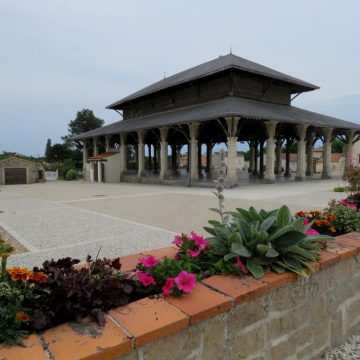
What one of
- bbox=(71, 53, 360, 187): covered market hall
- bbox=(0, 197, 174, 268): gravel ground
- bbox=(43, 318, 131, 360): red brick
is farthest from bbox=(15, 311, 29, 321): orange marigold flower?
bbox=(71, 53, 360, 187): covered market hall

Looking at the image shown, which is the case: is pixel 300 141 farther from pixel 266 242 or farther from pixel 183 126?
pixel 266 242

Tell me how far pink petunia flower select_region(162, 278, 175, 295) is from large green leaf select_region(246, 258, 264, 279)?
1.86 feet

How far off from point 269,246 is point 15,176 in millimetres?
32635

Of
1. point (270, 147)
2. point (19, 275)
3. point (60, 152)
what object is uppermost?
point (60, 152)

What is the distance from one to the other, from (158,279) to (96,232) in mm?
4897

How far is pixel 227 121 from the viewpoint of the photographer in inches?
660

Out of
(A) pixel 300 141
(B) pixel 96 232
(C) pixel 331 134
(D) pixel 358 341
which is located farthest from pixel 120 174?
(D) pixel 358 341

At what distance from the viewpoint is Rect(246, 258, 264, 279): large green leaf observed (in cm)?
194

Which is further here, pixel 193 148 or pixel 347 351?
pixel 193 148

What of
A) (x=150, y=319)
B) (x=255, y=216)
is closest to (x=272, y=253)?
(x=255, y=216)

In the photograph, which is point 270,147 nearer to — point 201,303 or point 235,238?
point 235,238

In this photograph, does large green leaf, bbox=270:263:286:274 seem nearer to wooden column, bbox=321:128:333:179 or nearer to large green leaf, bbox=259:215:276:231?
large green leaf, bbox=259:215:276:231

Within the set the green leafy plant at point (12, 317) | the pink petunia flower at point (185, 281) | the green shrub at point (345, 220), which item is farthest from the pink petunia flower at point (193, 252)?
the green shrub at point (345, 220)

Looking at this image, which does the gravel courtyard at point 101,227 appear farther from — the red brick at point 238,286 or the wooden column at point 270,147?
the wooden column at point 270,147
